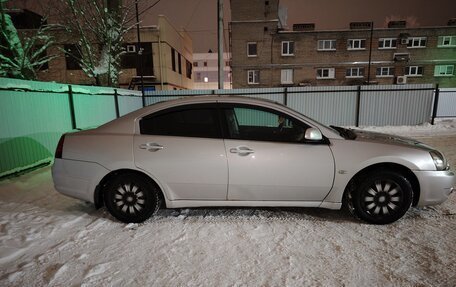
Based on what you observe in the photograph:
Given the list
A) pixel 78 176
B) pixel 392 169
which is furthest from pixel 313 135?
pixel 78 176

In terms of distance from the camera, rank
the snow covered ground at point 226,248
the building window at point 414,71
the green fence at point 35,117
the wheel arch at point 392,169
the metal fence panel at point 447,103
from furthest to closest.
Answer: the building window at point 414,71 → the metal fence panel at point 447,103 → the green fence at point 35,117 → the wheel arch at point 392,169 → the snow covered ground at point 226,248

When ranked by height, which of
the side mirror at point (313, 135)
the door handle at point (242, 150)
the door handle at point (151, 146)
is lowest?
the door handle at point (242, 150)

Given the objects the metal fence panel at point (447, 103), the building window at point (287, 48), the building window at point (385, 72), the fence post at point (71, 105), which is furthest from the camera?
the building window at point (385, 72)

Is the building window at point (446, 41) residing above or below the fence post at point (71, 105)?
above

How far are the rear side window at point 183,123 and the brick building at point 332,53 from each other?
83.5ft

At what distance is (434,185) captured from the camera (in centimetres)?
319

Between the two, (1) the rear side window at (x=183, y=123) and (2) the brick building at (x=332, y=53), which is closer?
(1) the rear side window at (x=183, y=123)

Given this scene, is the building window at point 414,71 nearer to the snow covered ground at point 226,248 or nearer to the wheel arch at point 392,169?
the snow covered ground at point 226,248

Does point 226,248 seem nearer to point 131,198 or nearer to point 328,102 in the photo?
point 131,198

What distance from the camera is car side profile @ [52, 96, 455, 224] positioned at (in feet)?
10.5

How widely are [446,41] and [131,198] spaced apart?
36.0m

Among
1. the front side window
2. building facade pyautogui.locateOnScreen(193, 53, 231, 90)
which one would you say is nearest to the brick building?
the front side window

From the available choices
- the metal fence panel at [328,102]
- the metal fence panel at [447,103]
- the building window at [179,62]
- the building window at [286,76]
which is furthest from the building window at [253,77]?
the metal fence panel at [447,103]

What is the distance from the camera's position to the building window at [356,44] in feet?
90.3
